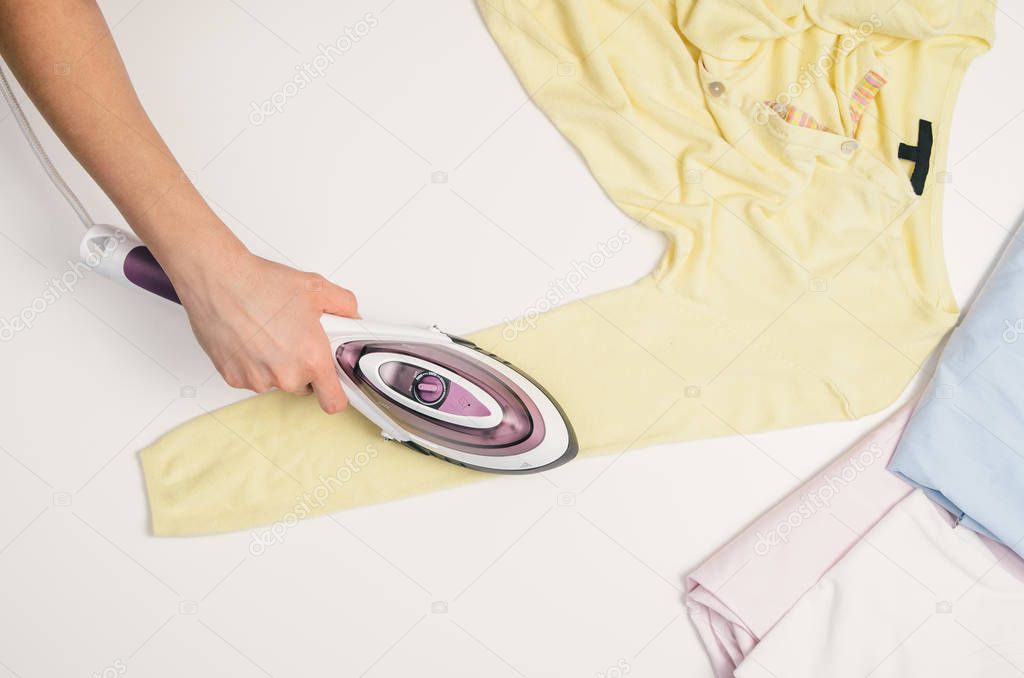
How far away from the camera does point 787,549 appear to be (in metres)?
1.05

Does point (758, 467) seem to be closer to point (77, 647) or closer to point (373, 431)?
point (373, 431)

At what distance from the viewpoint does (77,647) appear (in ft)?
3.51

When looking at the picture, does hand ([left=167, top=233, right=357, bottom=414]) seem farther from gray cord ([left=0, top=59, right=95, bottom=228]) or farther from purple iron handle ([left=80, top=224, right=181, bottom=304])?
gray cord ([left=0, top=59, right=95, bottom=228])

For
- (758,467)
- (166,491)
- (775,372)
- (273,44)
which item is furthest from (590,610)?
(273,44)

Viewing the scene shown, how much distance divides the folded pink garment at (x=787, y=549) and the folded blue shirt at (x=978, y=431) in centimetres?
4

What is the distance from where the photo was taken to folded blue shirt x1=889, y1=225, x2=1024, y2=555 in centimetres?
104

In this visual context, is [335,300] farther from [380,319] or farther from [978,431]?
[978,431]

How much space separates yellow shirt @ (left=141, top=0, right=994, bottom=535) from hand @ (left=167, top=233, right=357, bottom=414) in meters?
0.22

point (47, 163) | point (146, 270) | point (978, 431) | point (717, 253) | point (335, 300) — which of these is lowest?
point (978, 431)

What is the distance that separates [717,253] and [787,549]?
0.40 m

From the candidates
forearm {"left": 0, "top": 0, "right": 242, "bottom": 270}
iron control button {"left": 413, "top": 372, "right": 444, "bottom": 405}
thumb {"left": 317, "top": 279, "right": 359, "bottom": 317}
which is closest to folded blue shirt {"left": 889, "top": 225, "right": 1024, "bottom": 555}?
iron control button {"left": 413, "top": 372, "right": 444, "bottom": 405}

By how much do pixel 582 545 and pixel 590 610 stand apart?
84 millimetres

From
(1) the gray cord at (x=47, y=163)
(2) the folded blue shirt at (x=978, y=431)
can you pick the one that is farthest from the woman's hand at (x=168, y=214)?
(2) the folded blue shirt at (x=978, y=431)

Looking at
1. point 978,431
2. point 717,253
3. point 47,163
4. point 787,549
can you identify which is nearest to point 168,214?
point 47,163
